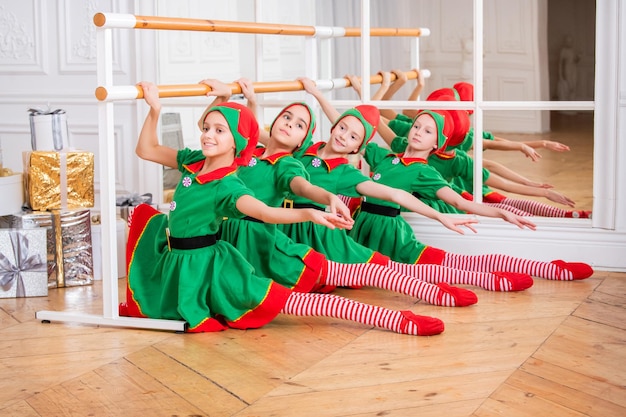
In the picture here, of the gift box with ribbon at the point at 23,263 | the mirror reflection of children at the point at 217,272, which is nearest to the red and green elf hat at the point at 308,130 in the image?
the mirror reflection of children at the point at 217,272

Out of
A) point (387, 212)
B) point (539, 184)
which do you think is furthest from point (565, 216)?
point (387, 212)

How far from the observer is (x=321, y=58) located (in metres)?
3.74

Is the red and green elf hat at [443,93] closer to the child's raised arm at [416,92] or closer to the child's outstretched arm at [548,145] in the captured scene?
the child's raised arm at [416,92]

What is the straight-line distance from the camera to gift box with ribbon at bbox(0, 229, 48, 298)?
10.3 feet

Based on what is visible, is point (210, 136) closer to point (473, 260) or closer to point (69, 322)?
point (69, 322)

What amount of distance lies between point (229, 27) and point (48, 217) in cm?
86

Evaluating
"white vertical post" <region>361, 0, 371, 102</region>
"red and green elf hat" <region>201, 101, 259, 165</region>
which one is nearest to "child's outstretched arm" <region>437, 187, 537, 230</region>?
"white vertical post" <region>361, 0, 371, 102</region>

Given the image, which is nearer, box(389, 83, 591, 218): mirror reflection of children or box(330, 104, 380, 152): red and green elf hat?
box(330, 104, 380, 152): red and green elf hat

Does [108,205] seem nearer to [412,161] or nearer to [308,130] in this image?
[308,130]

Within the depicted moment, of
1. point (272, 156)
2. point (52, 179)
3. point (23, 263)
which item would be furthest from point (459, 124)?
point (23, 263)

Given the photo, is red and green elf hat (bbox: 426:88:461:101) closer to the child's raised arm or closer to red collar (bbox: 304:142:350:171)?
the child's raised arm

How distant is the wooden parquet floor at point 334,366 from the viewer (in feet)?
6.86

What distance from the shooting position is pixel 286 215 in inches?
99.7

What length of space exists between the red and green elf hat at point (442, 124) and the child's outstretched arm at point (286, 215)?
3.25 feet
